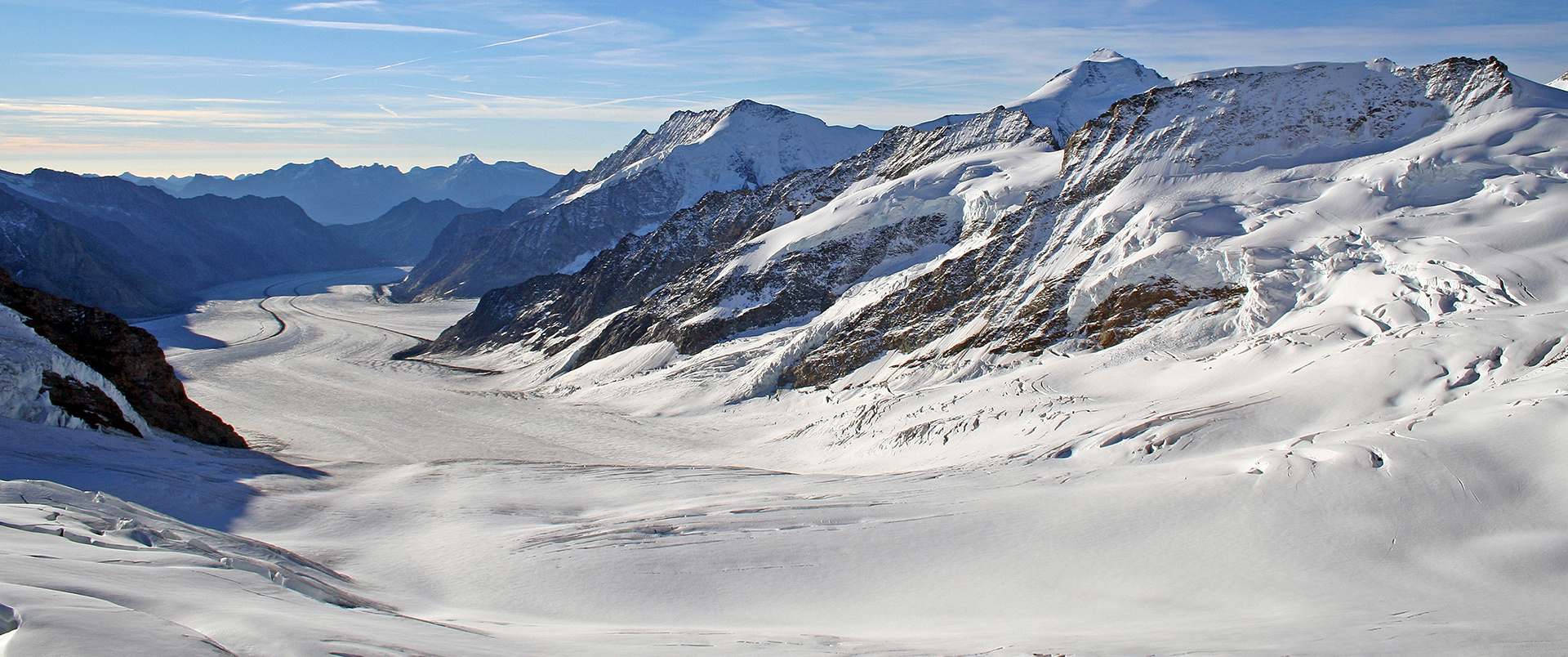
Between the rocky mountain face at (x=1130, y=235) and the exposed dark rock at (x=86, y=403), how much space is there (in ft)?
86.2

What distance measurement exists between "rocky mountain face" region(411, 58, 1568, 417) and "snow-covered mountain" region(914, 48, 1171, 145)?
103 feet

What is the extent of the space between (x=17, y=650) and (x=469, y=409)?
4292cm

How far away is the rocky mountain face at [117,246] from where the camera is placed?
11531 cm

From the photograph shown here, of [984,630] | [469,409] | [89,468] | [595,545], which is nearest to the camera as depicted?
[984,630]

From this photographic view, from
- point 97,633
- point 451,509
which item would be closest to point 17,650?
point 97,633

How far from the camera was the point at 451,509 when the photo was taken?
2134 centimetres

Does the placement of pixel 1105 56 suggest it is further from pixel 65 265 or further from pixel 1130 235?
pixel 65 265

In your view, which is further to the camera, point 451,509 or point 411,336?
point 411,336

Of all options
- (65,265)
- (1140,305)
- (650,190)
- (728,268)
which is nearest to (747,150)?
(650,190)

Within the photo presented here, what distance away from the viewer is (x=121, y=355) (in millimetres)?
30047

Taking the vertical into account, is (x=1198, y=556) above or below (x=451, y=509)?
above

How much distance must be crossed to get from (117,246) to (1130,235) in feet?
599

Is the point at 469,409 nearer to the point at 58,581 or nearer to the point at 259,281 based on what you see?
the point at 58,581

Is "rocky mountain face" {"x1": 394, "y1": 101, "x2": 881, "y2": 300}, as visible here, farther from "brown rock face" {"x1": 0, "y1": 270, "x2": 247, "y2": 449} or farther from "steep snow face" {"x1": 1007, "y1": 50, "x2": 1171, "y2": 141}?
"brown rock face" {"x1": 0, "y1": 270, "x2": 247, "y2": 449}
